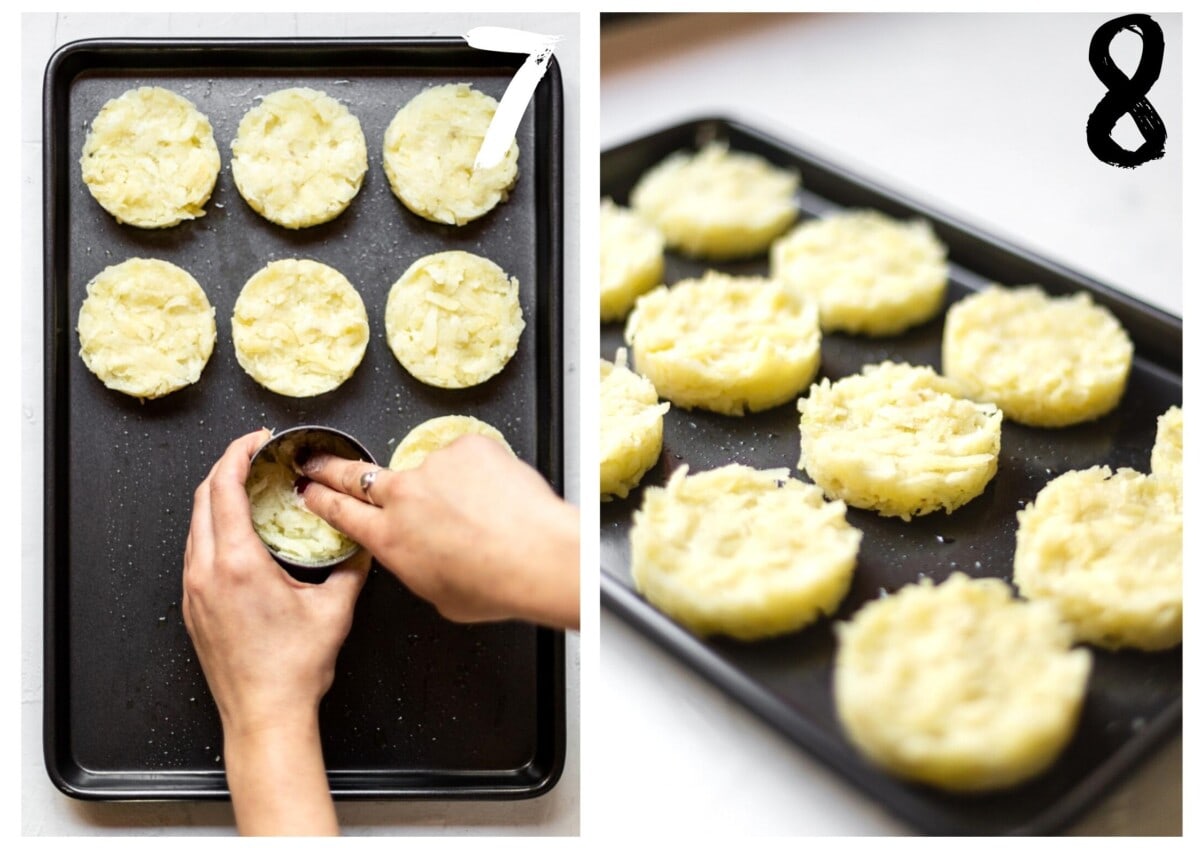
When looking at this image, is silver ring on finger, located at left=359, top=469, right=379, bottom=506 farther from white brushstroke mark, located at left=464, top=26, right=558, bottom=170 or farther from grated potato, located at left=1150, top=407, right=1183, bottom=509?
grated potato, located at left=1150, top=407, right=1183, bottom=509

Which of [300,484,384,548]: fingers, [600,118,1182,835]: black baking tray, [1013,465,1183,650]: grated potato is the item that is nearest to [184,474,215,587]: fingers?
[300,484,384,548]: fingers

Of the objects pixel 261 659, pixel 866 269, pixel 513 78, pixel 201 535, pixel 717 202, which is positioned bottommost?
pixel 261 659

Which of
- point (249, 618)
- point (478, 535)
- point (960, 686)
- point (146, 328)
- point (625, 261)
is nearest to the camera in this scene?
point (960, 686)

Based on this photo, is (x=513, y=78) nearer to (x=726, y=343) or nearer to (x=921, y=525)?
(x=726, y=343)

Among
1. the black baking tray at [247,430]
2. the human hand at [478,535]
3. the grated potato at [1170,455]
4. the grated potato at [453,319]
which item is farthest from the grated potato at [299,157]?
the grated potato at [1170,455]

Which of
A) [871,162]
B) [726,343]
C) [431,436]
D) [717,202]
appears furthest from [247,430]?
[871,162]
